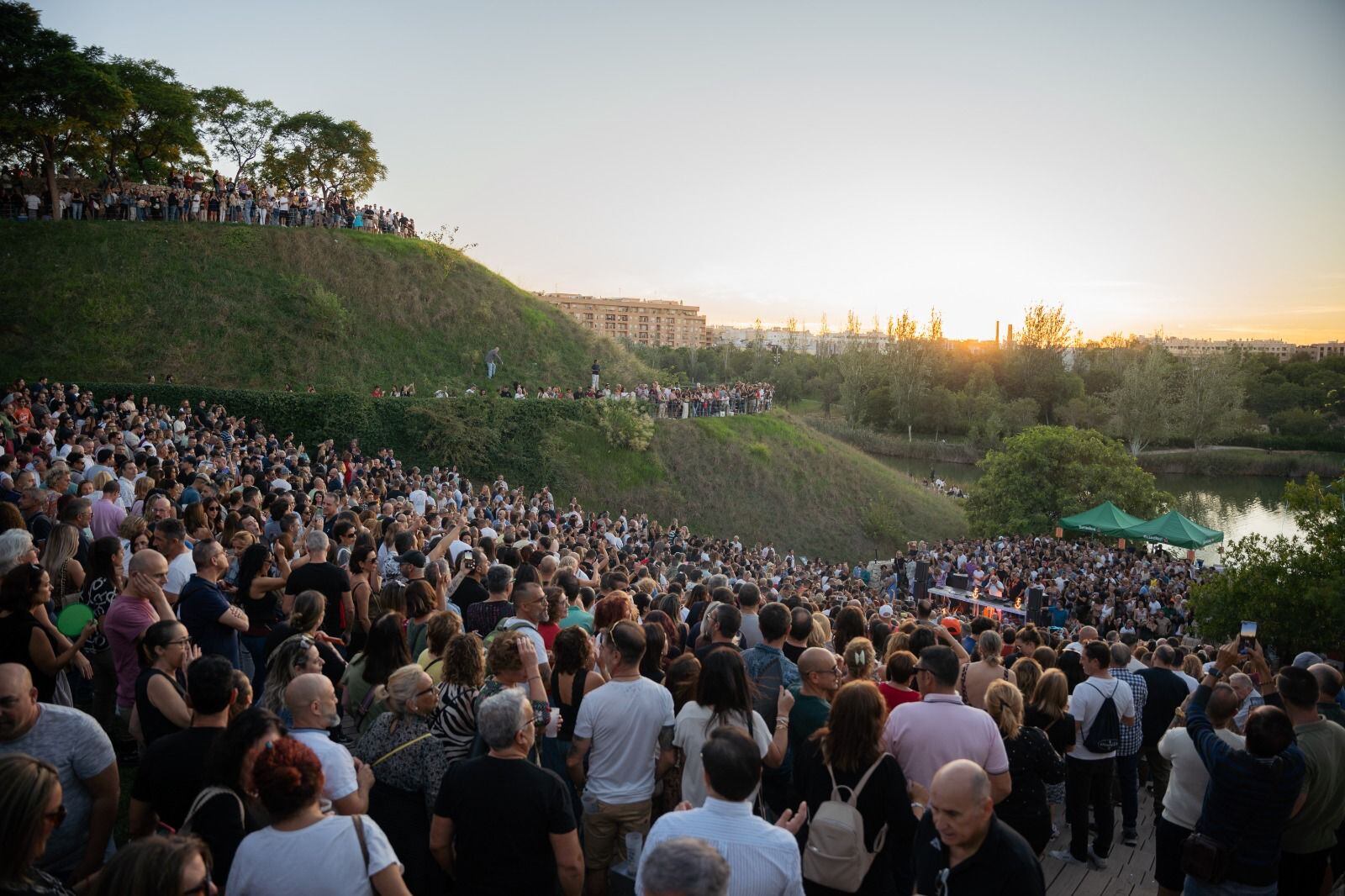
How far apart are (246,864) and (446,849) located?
85 centimetres

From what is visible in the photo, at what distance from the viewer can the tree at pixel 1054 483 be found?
98.0 ft

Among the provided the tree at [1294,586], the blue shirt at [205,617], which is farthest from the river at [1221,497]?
the blue shirt at [205,617]

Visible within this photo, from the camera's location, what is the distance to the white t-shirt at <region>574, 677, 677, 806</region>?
12.6ft

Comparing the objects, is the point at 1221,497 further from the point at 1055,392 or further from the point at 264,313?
the point at 264,313

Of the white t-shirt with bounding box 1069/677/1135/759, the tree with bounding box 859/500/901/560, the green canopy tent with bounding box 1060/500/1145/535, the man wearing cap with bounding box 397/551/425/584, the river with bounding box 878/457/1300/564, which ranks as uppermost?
the man wearing cap with bounding box 397/551/425/584

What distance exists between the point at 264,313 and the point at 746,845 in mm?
32746

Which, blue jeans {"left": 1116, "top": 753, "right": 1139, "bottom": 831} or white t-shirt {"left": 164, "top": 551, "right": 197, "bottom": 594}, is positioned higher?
white t-shirt {"left": 164, "top": 551, "right": 197, "bottom": 594}

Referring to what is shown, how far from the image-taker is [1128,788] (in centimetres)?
586

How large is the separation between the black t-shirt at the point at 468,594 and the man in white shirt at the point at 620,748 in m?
2.97

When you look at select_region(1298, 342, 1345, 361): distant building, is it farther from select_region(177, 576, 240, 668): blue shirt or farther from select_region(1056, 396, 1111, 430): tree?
select_region(177, 576, 240, 668): blue shirt

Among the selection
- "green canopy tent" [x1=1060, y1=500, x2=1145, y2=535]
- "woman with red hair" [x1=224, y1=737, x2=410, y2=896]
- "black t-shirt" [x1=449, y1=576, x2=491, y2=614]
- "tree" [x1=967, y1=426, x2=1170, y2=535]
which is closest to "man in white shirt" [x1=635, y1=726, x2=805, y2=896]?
"woman with red hair" [x1=224, y1=737, x2=410, y2=896]

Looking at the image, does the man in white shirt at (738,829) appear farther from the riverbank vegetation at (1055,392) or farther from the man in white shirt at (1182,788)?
the riverbank vegetation at (1055,392)

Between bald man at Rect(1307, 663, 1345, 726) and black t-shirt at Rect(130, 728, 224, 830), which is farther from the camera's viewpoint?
bald man at Rect(1307, 663, 1345, 726)

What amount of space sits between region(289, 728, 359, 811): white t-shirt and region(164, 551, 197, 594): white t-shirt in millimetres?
3303
